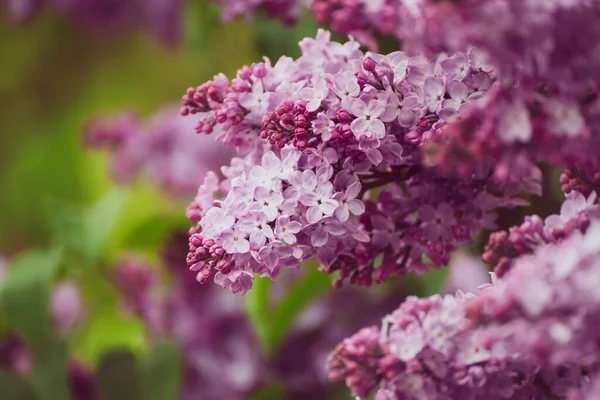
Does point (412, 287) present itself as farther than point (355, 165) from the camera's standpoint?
Yes

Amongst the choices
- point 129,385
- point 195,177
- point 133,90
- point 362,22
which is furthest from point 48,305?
point 133,90

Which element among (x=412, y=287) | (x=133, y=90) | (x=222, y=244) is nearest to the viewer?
(x=222, y=244)

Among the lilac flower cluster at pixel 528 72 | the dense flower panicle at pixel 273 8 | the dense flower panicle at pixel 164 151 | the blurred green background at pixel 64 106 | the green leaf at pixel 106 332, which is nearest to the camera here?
the lilac flower cluster at pixel 528 72

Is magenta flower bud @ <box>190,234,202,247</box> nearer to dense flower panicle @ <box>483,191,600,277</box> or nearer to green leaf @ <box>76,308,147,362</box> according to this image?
dense flower panicle @ <box>483,191,600,277</box>

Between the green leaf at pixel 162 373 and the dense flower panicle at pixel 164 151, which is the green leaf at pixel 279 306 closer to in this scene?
the green leaf at pixel 162 373

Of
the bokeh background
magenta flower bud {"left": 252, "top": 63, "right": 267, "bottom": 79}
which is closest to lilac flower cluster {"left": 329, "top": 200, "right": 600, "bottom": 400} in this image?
magenta flower bud {"left": 252, "top": 63, "right": 267, "bottom": 79}

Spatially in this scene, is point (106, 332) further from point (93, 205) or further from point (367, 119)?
point (367, 119)

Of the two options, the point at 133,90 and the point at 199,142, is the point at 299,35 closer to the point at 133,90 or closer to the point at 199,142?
the point at 199,142

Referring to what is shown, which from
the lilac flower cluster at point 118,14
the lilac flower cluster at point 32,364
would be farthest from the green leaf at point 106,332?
the lilac flower cluster at point 118,14
